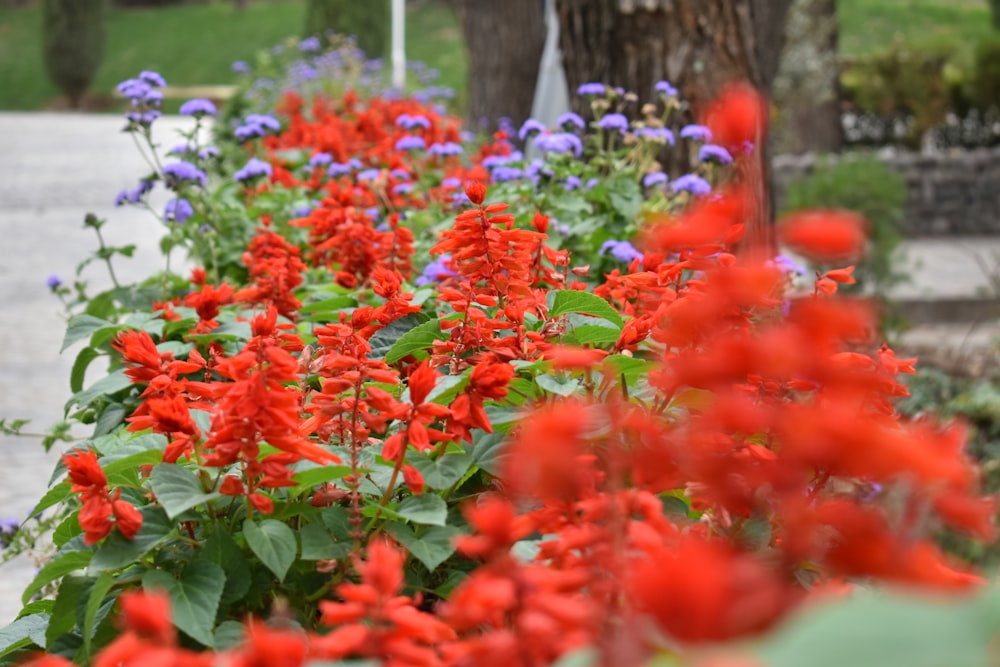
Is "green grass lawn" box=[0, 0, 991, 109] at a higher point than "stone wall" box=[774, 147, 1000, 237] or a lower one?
higher

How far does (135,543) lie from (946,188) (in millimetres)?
11752

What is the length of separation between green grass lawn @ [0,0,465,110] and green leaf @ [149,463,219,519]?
23988mm

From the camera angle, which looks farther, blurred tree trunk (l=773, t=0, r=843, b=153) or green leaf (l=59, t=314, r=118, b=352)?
blurred tree trunk (l=773, t=0, r=843, b=153)

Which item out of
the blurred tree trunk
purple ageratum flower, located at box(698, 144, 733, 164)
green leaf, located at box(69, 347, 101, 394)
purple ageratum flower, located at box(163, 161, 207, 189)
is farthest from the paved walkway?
the blurred tree trunk

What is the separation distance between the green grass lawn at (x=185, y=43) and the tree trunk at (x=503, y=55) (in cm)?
1676

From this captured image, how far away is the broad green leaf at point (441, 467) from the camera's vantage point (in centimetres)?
143

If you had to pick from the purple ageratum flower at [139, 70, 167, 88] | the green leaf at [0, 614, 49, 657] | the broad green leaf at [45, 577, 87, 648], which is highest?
the purple ageratum flower at [139, 70, 167, 88]

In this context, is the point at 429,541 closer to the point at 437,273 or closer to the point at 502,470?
the point at 502,470

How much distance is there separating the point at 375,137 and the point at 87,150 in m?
12.8

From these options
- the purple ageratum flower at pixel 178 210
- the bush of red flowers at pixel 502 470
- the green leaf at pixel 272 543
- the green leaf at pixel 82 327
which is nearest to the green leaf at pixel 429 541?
the bush of red flowers at pixel 502 470

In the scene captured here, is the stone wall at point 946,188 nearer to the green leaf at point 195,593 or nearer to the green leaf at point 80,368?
the green leaf at point 80,368

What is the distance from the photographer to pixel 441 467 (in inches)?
57.6

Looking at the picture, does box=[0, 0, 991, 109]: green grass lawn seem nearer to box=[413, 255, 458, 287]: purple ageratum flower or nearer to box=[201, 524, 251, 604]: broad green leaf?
box=[413, 255, 458, 287]: purple ageratum flower

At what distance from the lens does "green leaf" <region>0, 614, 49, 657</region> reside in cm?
154
